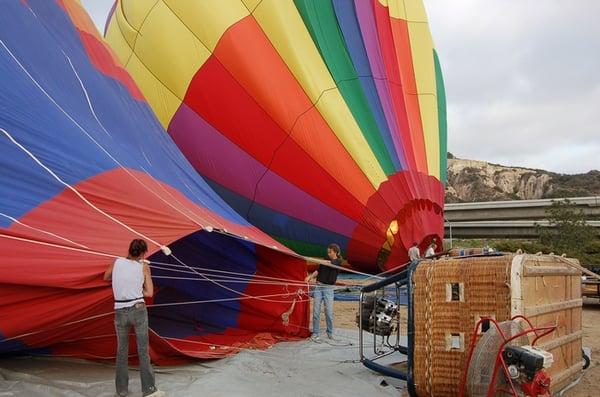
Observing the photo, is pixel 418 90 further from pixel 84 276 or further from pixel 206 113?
pixel 84 276

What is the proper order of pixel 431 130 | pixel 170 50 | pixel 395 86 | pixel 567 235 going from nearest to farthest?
pixel 395 86 < pixel 170 50 < pixel 431 130 < pixel 567 235

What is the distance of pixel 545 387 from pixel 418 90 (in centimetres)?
512

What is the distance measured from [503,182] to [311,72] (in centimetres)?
4576

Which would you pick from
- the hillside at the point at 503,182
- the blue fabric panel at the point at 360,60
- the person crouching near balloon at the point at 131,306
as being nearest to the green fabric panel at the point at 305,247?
the blue fabric panel at the point at 360,60

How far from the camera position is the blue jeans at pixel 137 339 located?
3527 millimetres

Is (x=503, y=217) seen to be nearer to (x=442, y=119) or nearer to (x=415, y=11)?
(x=442, y=119)

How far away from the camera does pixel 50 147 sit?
4.17 meters

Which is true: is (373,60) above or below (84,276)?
above

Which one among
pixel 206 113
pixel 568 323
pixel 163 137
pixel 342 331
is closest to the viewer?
pixel 568 323

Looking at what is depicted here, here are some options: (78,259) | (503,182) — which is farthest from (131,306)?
(503,182)

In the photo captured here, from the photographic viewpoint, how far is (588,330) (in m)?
7.14

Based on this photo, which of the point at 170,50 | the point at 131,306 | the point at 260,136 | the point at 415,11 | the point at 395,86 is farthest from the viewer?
the point at 415,11

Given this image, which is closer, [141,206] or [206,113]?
[141,206]

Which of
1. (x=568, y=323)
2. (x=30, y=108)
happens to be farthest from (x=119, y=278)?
(x=568, y=323)
